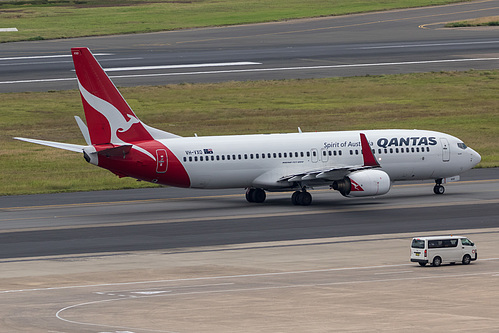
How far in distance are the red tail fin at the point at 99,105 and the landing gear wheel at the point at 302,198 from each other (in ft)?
36.5

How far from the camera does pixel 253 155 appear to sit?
2461 inches

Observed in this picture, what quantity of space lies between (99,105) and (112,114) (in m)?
0.94

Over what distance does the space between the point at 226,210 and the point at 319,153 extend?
7266 mm

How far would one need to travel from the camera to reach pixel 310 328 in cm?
3109

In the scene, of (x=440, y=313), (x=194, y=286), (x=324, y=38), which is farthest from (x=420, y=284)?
(x=324, y=38)

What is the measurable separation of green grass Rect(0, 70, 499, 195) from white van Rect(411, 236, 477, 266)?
40449 millimetres

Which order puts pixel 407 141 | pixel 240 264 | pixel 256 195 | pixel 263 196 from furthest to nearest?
pixel 407 141 < pixel 263 196 < pixel 256 195 < pixel 240 264

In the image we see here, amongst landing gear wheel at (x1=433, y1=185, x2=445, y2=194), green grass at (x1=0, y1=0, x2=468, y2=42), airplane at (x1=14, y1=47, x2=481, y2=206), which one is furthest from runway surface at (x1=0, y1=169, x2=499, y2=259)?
green grass at (x1=0, y1=0, x2=468, y2=42)

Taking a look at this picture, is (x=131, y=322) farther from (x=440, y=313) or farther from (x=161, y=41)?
(x=161, y=41)

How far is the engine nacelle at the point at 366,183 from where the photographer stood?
60312 millimetres

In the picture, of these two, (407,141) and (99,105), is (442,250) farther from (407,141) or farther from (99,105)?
(99,105)

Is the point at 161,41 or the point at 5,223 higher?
the point at 161,41

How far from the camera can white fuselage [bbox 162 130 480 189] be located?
2422 inches

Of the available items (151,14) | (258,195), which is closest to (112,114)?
(258,195)
